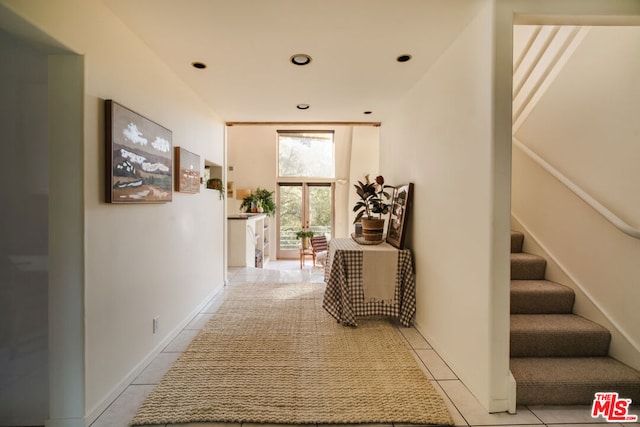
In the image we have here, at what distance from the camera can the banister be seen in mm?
1688

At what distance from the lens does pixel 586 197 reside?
1.95m

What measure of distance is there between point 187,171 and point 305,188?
17.8ft

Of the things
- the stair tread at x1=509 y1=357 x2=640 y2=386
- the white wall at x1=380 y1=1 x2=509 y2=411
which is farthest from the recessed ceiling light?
the stair tread at x1=509 y1=357 x2=640 y2=386

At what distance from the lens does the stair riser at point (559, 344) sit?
1.89 m

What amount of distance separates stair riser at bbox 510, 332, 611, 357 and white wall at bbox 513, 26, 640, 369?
0.09 m

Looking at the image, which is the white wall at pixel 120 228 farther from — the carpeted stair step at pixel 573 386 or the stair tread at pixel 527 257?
the stair tread at pixel 527 257

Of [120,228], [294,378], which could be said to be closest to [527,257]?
[294,378]

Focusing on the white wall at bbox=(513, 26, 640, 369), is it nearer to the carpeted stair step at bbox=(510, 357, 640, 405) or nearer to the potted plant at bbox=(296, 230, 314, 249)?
the carpeted stair step at bbox=(510, 357, 640, 405)

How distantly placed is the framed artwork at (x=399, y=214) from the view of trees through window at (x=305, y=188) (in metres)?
4.82

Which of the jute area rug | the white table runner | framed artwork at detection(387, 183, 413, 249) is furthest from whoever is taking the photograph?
framed artwork at detection(387, 183, 413, 249)

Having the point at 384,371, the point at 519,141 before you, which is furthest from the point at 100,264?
the point at 519,141

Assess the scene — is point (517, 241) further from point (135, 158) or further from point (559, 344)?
point (135, 158)

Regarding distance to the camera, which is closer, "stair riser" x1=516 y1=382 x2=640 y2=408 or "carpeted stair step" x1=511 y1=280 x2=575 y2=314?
"stair riser" x1=516 y1=382 x2=640 y2=408

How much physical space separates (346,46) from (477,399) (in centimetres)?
254
